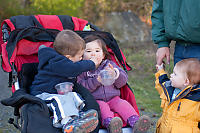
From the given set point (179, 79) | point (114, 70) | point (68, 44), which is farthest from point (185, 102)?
point (68, 44)

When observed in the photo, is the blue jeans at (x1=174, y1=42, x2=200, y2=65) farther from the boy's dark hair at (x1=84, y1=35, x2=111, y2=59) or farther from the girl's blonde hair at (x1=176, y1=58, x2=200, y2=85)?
the boy's dark hair at (x1=84, y1=35, x2=111, y2=59)

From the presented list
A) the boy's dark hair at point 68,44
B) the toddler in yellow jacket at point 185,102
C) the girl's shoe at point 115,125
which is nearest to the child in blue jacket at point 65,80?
the boy's dark hair at point 68,44

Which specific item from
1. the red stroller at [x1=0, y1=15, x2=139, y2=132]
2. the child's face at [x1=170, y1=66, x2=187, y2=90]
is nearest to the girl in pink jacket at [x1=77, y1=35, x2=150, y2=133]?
the red stroller at [x1=0, y1=15, x2=139, y2=132]

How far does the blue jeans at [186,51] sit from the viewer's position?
8.81ft

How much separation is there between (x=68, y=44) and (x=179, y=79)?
1157 mm

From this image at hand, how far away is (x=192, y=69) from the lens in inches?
102

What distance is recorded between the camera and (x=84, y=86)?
3027 millimetres

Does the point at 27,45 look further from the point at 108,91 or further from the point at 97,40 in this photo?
the point at 108,91

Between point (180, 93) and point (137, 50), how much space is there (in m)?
6.77

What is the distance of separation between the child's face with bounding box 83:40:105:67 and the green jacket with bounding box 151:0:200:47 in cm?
67

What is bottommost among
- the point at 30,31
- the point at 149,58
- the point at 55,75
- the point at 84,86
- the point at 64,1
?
the point at 149,58

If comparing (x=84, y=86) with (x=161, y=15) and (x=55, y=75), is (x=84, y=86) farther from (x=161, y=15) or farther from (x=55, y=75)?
(x=161, y=15)

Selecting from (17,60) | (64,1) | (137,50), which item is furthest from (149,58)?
(17,60)

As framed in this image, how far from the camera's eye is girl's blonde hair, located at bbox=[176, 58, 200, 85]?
101 inches
